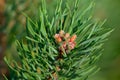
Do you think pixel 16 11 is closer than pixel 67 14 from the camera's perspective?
No

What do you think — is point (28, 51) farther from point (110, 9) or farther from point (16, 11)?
point (110, 9)

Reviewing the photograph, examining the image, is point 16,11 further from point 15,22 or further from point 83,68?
point 83,68

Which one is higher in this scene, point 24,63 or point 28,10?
point 28,10

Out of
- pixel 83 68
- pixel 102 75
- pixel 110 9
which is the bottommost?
pixel 83 68

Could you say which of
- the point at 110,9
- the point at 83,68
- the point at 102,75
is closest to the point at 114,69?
the point at 102,75

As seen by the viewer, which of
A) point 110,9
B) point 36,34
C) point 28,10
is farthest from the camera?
point 110,9

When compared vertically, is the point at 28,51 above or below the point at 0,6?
below

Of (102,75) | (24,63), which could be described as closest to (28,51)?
(24,63)

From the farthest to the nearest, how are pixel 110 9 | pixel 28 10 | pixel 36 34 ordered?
pixel 110 9, pixel 28 10, pixel 36 34

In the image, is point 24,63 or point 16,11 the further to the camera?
point 16,11
